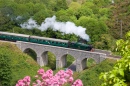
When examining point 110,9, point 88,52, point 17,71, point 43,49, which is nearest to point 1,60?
point 17,71

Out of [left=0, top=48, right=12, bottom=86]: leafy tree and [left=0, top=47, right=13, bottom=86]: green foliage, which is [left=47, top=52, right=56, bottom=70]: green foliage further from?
[left=0, top=48, right=12, bottom=86]: leafy tree

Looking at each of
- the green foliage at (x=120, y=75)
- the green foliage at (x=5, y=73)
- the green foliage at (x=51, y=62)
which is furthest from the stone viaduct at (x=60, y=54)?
the green foliage at (x=120, y=75)

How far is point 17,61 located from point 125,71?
100 ft

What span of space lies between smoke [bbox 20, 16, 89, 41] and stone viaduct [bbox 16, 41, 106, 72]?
5.35 m

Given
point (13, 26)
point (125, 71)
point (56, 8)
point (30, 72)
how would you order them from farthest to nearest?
1. point (56, 8)
2. point (13, 26)
3. point (30, 72)
4. point (125, 71)

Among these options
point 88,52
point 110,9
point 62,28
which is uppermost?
point 110,9

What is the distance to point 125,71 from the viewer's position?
16.3 ft

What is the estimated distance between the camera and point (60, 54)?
34.7 meters

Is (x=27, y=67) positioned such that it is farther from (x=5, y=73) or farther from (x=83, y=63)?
(x=83, y=63)

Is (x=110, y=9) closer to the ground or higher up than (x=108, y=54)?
higher up

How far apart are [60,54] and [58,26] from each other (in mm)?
7261

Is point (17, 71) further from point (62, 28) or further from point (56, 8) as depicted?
point (56, 8)

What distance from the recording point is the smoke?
39.2 metres

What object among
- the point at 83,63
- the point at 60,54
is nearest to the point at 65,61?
the point at 60,54
